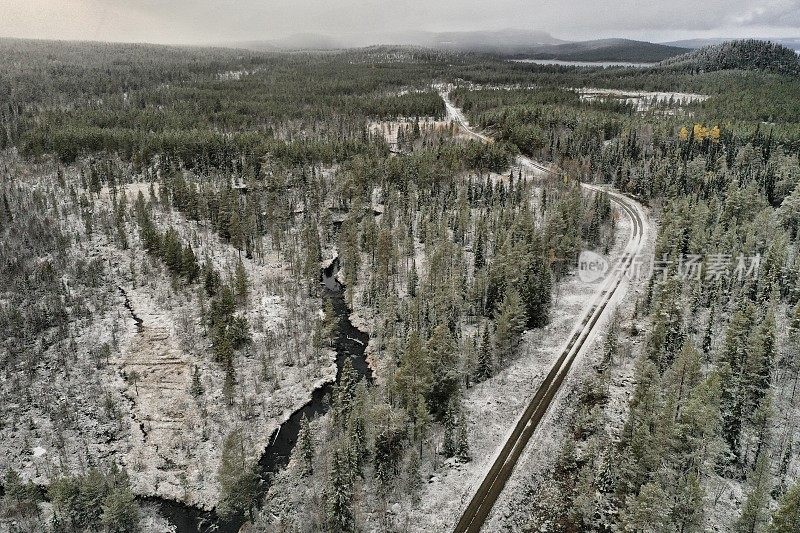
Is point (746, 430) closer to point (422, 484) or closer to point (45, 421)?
point (422, 484)

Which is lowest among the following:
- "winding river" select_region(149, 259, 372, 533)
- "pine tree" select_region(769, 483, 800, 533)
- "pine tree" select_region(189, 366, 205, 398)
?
"winding river" select_region(149, 259, 372, 533)

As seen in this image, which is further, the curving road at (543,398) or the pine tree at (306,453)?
the pine tree at (306,453)

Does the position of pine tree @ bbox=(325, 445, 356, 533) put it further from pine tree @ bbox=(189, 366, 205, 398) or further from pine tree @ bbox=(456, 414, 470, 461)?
pine tree @ bbox=(189, 366, 205, 398)

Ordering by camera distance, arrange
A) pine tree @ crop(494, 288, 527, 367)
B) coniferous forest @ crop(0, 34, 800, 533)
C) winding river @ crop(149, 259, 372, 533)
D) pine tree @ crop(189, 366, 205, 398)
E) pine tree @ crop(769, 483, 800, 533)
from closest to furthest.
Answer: pine tree @ crop(769, 483, 800, 533) < coniferous forest @ crop(0, 34, 800, 533) < winding river @ crop(149, 259, 372, 533) < pine tree @ crop(189, 366, 205, 398) < pine tree @ crop(494, 288, 527, 367)

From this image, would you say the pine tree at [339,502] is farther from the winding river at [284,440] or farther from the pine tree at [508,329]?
the pine tree at [508,329]

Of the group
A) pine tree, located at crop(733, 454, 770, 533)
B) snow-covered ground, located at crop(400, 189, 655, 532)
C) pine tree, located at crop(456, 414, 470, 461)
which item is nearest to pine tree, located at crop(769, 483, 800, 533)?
pine tree, located at crop(733, 454, 770, 533)

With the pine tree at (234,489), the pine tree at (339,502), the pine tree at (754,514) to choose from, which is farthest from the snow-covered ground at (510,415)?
the pine tree at (754,514)
